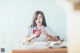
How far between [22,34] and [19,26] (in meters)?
0.09

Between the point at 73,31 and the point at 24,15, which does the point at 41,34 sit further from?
the point at 73,31

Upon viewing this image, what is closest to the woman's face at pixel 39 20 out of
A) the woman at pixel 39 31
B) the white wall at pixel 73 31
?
the woman at pixel 39 31

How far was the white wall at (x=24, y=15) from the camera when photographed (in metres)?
1.77

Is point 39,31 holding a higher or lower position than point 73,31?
higher

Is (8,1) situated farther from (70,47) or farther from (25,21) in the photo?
(70,47)

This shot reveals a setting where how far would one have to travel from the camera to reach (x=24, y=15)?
178cm

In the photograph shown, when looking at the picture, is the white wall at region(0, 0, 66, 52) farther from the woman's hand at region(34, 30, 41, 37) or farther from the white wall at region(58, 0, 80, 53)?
the white wall at region(58, 0, 80, 53)

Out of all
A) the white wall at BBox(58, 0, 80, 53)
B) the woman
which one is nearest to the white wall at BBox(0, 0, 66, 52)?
the woman

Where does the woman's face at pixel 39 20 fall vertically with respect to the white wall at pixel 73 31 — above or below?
above

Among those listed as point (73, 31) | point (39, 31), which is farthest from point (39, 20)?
point (73, 31)

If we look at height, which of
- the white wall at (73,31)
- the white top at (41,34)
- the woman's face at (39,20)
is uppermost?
the woman's face at (39,20)

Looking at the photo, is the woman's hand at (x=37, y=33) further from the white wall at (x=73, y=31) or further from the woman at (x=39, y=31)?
the white wall at (x=73, y=31)

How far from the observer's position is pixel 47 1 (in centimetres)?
177

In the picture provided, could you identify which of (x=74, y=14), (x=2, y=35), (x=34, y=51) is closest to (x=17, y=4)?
(x=2, y=35)
